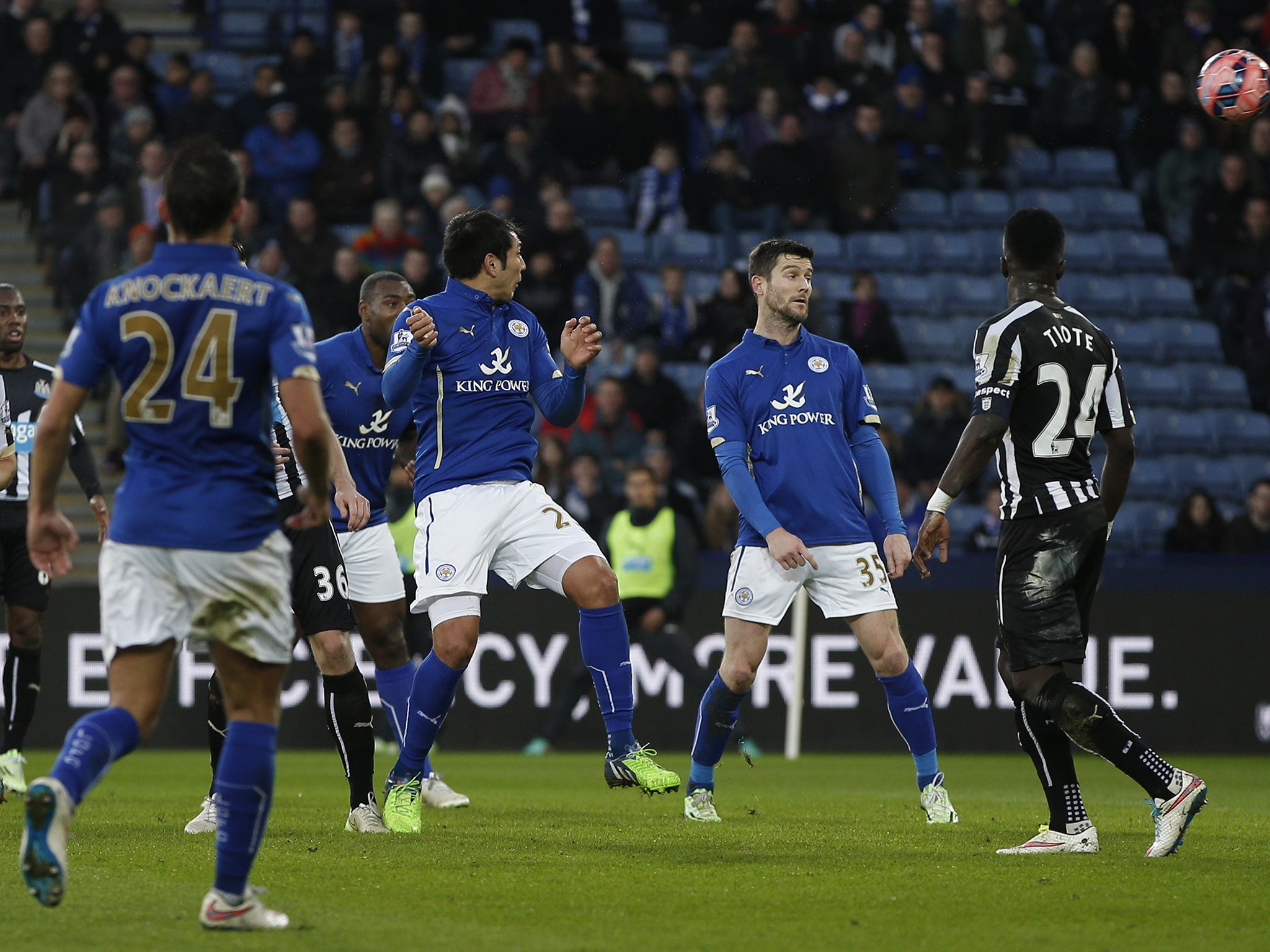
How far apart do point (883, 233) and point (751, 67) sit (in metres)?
2.45

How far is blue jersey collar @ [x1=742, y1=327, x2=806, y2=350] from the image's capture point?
25.9 feet

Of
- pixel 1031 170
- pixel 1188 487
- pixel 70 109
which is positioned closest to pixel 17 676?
pixel 70 109

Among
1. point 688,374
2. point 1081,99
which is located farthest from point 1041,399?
point 1081,99

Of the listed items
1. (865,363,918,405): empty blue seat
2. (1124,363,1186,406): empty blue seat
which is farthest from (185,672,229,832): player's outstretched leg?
(1124,363,1186,406): empty blue seat

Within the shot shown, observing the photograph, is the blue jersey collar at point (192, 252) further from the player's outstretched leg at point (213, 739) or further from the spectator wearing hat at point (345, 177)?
the spectator wearing hat at point (345, 177)

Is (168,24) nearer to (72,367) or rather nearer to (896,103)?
(896,103)

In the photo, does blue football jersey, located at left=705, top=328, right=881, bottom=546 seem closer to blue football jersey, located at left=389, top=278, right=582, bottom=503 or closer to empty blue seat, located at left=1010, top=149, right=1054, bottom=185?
blue football jersey, located at left=389, top=278, right=582, bottom=503

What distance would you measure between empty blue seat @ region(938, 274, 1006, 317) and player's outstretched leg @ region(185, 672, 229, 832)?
12570mm

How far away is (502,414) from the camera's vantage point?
24.3ft

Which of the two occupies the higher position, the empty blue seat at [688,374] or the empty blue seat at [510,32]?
the empty blue seat at [510,32]

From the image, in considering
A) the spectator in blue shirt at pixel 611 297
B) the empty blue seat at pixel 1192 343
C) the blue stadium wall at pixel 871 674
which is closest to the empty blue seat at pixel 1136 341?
the empty blue seat at pixel 1192 343

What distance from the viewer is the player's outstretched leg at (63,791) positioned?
443 centimetres

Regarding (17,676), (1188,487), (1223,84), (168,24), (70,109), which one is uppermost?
(168,24)

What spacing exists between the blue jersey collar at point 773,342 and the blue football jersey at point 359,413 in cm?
171
